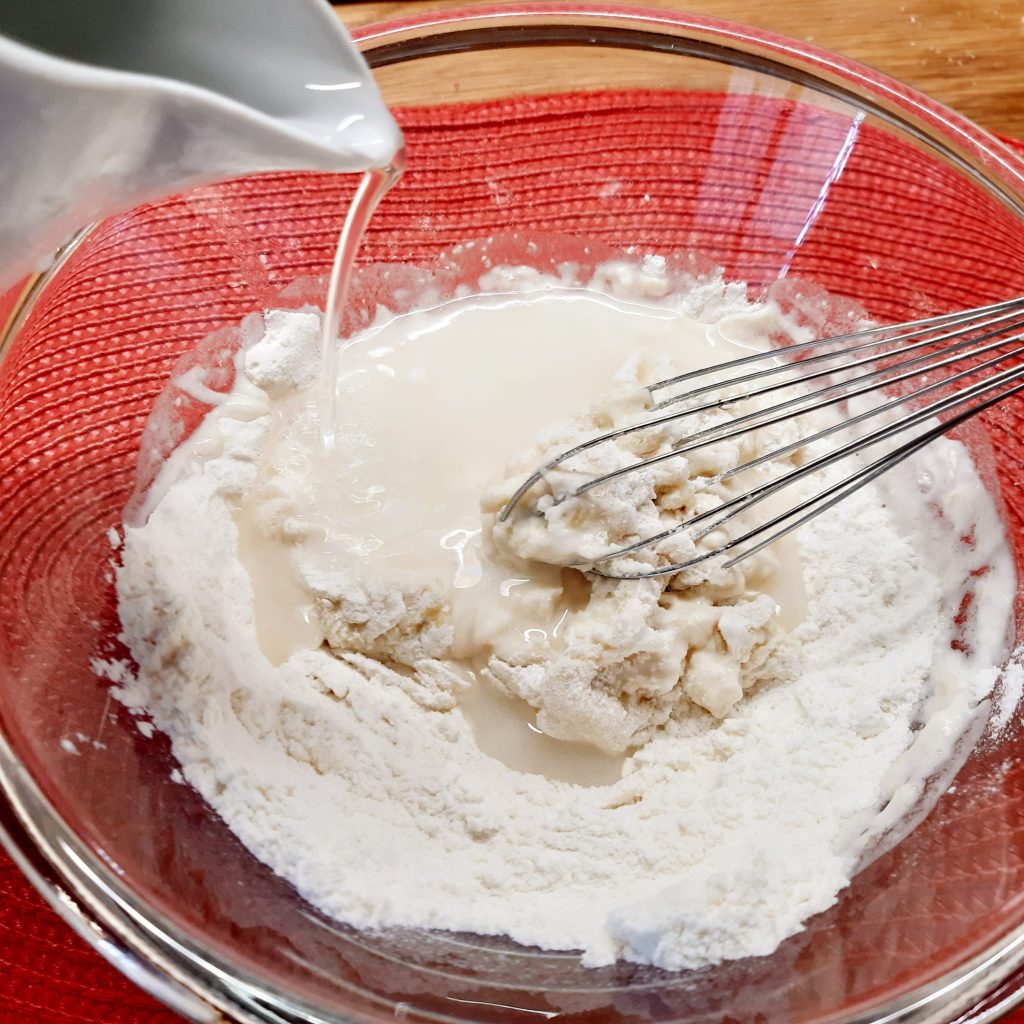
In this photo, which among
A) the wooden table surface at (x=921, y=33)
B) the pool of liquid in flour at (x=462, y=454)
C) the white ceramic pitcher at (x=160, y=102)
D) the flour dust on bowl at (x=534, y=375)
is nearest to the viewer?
the white ceramic pitcher at (x=160, y=102)

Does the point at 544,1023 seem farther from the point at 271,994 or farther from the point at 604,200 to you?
the point at 604,200

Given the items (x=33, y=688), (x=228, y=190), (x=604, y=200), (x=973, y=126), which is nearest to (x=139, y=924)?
(x=33, y=688)

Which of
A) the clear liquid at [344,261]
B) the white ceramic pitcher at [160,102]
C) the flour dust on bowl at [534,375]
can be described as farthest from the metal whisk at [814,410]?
the white ceramic pitcher at [160,102]

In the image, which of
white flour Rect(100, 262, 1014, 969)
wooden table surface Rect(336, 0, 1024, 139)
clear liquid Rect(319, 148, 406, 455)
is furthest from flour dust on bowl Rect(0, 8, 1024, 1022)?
wooden table surface Rect(336, 0, 1024, 139)

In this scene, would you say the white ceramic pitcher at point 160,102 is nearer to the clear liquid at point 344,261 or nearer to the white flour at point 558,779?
the clear liquid at point 344,261

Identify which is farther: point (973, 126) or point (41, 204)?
point (973, 126)

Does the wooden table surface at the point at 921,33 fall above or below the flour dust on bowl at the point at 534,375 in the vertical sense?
above

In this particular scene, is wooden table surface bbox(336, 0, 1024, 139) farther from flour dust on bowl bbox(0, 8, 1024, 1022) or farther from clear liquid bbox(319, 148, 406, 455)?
clear liquid bbox(319, 148, 406, 455)

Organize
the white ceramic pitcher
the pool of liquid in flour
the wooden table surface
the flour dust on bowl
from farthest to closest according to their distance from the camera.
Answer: the wooden table surface → the pool of liquid in flour → the flour dust on bowl → the white ceramic pitcher
